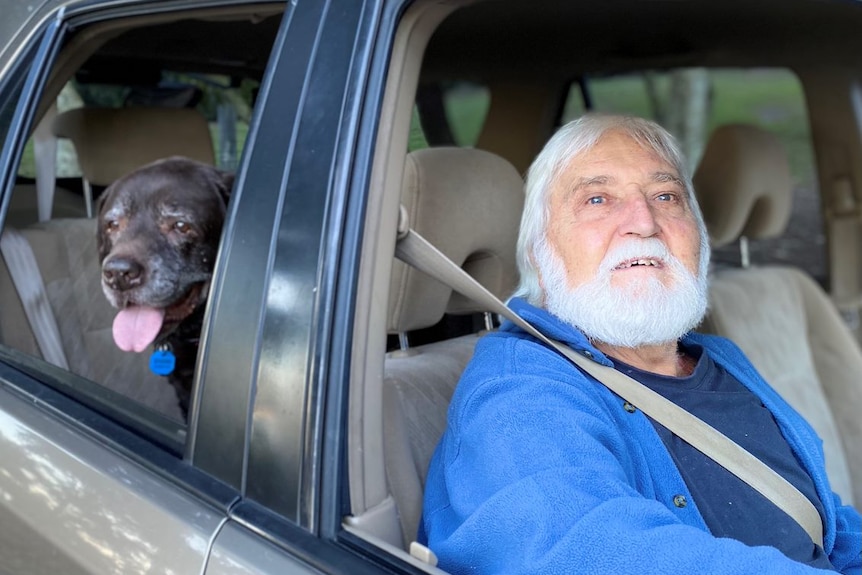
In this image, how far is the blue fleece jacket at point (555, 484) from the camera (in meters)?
1.34

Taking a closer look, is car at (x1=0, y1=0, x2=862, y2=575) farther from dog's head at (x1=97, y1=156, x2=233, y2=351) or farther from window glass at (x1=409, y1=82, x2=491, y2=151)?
window glass at (x1=409, y1=82, x2=491, y2=151)

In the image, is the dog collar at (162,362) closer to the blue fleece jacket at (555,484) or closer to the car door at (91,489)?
the car door at (91,489)

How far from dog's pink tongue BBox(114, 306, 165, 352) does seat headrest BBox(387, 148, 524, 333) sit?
0.94 m

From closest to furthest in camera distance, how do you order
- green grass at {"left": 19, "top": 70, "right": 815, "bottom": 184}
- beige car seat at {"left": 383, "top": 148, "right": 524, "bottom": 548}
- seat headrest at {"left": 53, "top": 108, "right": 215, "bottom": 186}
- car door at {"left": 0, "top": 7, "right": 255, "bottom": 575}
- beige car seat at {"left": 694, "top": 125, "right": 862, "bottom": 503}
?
car door at {"left": 0, "top": 7, "right": 255, "bottom": 575} → beige car seat at {"left": 383, "top": 148, "right": 524, "bottom": 548} → seat headrest at {"left": 53, "top": 108, "right": 215, "bottom": 186} → beige car seat at {"left": 694, "top": 125, "right": 862, "bottom": 503} → green grass at {"left": 19, "top": 70, "right": 815, "bottom": 184}

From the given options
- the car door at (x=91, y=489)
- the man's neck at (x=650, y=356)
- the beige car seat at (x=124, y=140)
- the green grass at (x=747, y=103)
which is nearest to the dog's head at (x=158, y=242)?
the beige car seat at (x=124, y=140)

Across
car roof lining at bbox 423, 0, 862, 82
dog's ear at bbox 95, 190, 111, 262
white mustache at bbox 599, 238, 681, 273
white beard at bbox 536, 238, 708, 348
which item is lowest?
dog's ear at bbox 95, 190, 111, 262

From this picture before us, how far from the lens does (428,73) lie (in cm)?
420

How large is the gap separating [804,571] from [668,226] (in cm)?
89

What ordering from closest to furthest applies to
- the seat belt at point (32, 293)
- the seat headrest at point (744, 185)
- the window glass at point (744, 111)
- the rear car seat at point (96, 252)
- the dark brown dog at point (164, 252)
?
1. the seat belt at point (32, 293)
2. the dark brown dog at point (164, 252)
3. the rear car seat at point (96, 252)
4. the seat headrest at point (744, 185)
5. the window glass at point (744, 111)

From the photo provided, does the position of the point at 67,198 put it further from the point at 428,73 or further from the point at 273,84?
the point at 273,84

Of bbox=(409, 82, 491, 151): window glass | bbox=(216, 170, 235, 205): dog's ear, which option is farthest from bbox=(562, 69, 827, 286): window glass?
bbox=(216, 170, 235, 205): dog's ear

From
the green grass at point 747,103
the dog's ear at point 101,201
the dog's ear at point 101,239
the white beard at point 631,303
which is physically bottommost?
the green grass at point 747,103

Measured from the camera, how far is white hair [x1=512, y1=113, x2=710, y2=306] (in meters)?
2.12

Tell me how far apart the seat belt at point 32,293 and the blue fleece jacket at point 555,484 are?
133 cm
